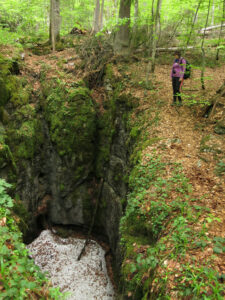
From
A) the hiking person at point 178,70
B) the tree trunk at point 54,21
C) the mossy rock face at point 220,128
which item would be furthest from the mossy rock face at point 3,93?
the mossy rock face at point 220,128

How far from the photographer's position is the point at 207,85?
8781mm

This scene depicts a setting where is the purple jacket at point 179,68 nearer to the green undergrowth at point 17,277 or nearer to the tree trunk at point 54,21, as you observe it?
the green undergrowth at point 17,277

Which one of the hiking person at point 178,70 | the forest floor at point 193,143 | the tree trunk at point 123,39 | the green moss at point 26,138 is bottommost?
the green moss at point 26,138

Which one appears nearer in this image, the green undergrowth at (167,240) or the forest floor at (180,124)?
the green undergrowth at (167,240)

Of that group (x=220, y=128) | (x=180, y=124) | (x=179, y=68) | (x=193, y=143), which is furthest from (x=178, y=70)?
(x=193, y=143)

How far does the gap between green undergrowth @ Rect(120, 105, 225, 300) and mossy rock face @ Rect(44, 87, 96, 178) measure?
508 cm

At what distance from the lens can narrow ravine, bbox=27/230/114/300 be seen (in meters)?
7.51

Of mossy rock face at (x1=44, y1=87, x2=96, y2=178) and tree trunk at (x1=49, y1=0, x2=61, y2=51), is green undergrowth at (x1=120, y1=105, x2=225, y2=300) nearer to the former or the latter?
mossy rock face at (x1=44, y1=87, x2=96, y2=178)

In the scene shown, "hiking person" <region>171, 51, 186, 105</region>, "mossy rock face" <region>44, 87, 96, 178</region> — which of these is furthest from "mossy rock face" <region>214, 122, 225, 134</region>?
"mossy rock face" <region>44, 87, 96, 178</region>

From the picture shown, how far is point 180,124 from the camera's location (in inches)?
276

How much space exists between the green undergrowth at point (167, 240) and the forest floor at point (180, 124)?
0.37ft

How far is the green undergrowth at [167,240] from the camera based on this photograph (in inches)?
105

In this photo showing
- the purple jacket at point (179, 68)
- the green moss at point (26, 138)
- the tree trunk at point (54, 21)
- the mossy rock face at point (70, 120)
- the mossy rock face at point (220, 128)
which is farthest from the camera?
the tree trunk at point (54, 21)

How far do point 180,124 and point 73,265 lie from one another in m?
7.66
